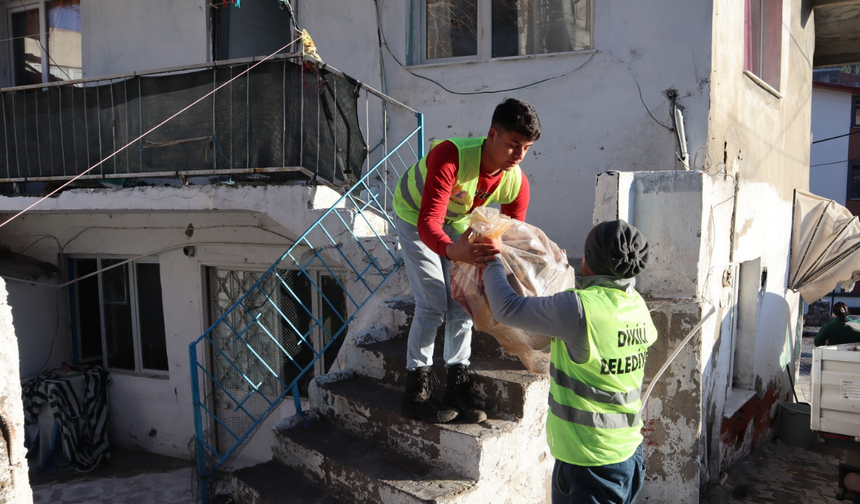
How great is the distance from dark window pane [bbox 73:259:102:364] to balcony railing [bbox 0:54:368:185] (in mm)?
1863

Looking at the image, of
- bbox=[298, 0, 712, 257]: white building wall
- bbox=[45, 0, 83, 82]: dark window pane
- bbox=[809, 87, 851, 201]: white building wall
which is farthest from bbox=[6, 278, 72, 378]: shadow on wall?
bbox=[809, 87, 851, 201]: white building wall

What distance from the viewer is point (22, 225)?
24.6 ft

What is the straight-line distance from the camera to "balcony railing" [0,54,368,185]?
4.82 m

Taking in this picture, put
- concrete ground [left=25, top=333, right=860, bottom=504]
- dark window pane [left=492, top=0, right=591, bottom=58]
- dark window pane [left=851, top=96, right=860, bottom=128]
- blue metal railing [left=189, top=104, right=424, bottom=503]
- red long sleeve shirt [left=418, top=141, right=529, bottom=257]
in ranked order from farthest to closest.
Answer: dark window pane [left=851, top=96, right=860, bottom=128] → blue metal railing [left=189, top=104, right=424, bottom=503] → dark window pane [left=492, top=0, right=591, bottom=58] → concrete ground [left=25, top=333, right=860, bottom=504] → red long sleeve shirt [left=418, top=141, right=529, bottom=257]

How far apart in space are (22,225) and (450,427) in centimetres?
705

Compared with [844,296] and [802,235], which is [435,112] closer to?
[802,235]

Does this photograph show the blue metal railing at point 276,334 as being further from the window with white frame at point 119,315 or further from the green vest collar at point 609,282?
the green vest collar at point 609,282

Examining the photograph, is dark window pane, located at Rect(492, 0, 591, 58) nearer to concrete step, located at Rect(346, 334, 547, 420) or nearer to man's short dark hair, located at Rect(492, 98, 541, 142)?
concrete step, located at Rect(346, 334, 547, 420)

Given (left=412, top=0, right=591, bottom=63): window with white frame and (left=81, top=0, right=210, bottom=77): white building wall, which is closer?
(left=412, top=0, right=591, bottom=63): window with white frame

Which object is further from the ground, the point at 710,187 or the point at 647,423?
the point at 710,187

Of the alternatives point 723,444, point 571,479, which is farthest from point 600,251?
point 723,444

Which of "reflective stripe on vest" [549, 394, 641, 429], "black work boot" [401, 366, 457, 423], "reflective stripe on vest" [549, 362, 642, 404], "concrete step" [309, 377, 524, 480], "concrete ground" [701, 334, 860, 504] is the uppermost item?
"reflective stripe on vest" [549, 362, 642, 404]

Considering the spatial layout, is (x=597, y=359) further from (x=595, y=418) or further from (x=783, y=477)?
(x=783, y=477)

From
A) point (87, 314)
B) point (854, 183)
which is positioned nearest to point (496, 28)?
point (87, 314)
